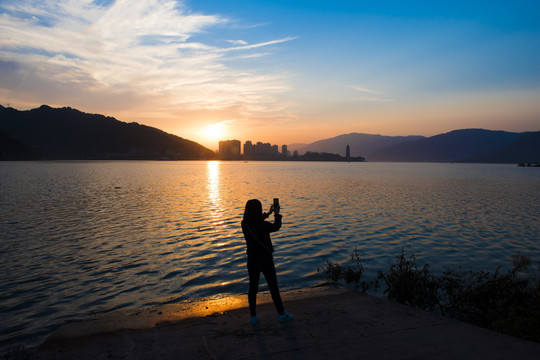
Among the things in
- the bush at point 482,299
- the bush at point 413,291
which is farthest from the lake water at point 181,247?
the bush at point 482,299

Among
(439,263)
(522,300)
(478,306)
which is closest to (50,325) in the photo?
(478,306)

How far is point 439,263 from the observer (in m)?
11.8

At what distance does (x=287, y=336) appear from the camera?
18.7 ft

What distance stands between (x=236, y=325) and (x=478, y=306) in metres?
5.75

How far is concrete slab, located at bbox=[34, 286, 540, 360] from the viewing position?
5.08 m

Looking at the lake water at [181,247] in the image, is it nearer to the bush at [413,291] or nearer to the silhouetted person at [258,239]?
the bush at [413,291]

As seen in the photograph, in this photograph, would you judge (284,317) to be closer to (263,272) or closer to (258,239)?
(263,272)

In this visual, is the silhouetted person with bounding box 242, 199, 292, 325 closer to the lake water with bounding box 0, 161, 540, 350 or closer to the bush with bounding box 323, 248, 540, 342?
the lake water with bounding box 0, 161, 540, 350

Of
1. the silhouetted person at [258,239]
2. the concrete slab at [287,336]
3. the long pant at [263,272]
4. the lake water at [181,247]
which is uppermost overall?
the silhouetted person at [258,239]

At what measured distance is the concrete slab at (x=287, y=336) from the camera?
5082 mm

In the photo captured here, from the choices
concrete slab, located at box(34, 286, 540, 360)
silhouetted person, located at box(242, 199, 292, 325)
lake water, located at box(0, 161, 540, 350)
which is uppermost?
silhouetted person, located at box(242, 199, 292, 325)

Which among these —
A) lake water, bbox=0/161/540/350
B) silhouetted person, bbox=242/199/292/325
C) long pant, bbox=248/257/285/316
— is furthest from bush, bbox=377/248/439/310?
silhouetted person, bbox=242/199/292/325

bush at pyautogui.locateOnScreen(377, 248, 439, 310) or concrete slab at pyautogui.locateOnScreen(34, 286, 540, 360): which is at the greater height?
concrete slab at pyautogui.locateOnScreen(34, 286, 540, 360)

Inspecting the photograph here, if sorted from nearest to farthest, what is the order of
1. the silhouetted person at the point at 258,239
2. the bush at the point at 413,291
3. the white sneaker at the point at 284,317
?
the silhouetted person at the point at 258,239 < the white sneaker at the point at 284,317 < the bush at the point at 413,291
